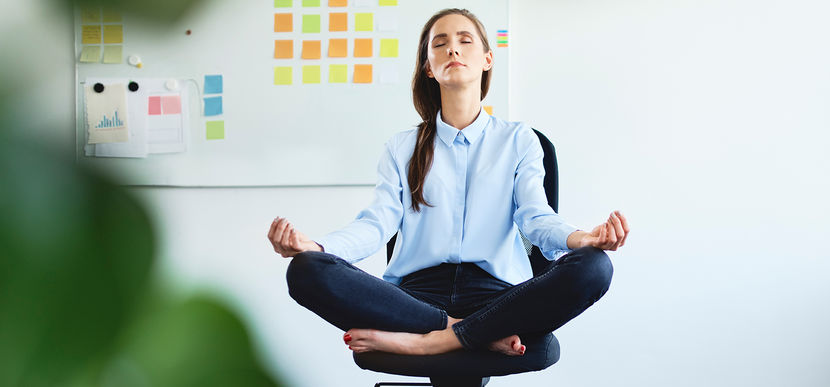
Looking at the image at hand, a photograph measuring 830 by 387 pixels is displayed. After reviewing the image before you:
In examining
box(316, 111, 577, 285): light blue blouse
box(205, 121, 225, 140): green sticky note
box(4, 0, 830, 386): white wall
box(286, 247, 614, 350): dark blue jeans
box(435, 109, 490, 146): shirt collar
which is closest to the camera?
box(286, 247, 614, 350): dark blue jeans

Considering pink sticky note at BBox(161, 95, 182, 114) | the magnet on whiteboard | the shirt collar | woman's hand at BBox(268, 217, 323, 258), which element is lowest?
woman's hand at BBox(268, 217, 323, 258)

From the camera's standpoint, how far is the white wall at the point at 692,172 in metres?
2.02

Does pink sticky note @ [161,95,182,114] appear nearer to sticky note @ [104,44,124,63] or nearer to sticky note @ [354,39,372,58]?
sticky note @ [104,44,124,63]

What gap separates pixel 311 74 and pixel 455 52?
0.80m

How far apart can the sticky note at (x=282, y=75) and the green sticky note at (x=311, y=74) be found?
1.9 inches

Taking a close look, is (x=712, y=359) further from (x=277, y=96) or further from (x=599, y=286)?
(x=277, y=96)

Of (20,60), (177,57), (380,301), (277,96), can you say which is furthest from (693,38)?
(20,60)

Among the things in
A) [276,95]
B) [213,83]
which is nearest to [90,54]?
[213,83]

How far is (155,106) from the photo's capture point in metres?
2.15

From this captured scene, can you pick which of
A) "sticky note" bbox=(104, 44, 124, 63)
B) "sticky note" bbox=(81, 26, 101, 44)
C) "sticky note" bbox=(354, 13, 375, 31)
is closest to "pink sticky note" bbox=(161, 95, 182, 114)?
"sticky note" bbox=(104, 44, 124, 63)

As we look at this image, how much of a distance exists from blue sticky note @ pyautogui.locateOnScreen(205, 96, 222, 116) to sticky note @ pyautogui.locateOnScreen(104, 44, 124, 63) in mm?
338

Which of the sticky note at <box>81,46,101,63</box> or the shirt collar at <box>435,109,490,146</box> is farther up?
the sticky note at <box>81,46,101,63</box>

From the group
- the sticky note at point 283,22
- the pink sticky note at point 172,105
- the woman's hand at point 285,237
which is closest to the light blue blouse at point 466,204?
the woman's hand at point 285,237

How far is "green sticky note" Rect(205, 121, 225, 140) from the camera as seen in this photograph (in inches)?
83.7
